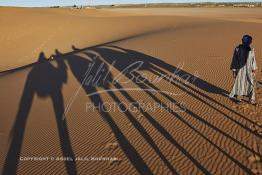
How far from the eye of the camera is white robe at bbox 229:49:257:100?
9.16m

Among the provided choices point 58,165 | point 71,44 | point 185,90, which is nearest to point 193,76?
point 185,90

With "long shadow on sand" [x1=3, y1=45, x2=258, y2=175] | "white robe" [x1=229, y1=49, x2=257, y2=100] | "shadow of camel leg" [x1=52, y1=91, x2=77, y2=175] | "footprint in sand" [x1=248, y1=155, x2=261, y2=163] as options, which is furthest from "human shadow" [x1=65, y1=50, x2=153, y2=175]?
"white robe" [x1=229, y1=49, x2=257, y2=100]

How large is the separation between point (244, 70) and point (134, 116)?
311 centimetres

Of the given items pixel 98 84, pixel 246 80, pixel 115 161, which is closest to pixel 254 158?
pixel 115 161

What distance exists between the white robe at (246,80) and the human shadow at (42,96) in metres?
4.60

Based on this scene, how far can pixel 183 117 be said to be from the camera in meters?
8.91

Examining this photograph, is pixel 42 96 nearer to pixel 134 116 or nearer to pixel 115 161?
pixel 134 116

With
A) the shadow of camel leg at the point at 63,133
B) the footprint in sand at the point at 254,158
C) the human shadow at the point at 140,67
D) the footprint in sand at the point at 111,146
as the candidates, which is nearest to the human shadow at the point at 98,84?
the footprint in sand at the point at 111,146

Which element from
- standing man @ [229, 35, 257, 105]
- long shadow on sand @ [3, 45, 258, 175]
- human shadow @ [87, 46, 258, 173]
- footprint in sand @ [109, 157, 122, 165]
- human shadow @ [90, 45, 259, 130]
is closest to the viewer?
footprint in sand @ [109, 157, 122, 165]

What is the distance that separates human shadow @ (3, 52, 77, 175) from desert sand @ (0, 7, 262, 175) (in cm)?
3

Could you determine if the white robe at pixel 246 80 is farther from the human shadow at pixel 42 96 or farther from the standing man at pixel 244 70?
the human shadow at pixel 42 96

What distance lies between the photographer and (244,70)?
9.26 m

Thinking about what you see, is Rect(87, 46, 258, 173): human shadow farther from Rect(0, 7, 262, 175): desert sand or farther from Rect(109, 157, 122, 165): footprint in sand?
Rect(109, 157, 122, 165): footprint in sand

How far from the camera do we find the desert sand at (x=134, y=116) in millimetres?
6902
